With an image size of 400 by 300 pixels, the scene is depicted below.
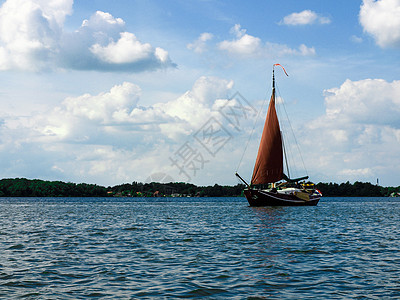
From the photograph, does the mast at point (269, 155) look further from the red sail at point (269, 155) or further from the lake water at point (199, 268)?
the lake water at point (199, 268)

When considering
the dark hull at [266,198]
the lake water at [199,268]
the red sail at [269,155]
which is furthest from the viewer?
the red sail at [269,155]

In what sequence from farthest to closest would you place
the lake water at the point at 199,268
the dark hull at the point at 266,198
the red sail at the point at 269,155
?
the red sail at the point at 269,155, the dark hull at the point at 266,198, the lake water at the point at 199,268

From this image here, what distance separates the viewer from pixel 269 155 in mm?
78000

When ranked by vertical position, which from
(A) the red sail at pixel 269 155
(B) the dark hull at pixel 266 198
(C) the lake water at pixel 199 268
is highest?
(A) the red sail at pixel 269 155

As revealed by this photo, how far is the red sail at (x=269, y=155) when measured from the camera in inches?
3068

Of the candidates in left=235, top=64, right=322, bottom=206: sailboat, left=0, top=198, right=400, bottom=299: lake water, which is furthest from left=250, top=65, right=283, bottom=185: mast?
left=0, top=198, right=400, bottom=299: lake water

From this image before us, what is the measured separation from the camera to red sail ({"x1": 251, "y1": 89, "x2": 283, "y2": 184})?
7794cm

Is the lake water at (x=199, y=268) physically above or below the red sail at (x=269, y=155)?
below

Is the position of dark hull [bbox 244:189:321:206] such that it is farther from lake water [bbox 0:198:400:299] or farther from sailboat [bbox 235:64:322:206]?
lake water [bbox 0:198:400:299]

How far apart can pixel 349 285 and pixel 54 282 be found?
34.8ft

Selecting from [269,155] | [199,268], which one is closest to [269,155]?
[269,155]

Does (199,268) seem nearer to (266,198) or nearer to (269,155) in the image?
(266,198)

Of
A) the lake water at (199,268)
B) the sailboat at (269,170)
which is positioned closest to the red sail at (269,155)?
the sailboat at (269,170)

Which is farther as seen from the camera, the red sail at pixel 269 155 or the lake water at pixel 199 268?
the red sail at pixel 269 155
